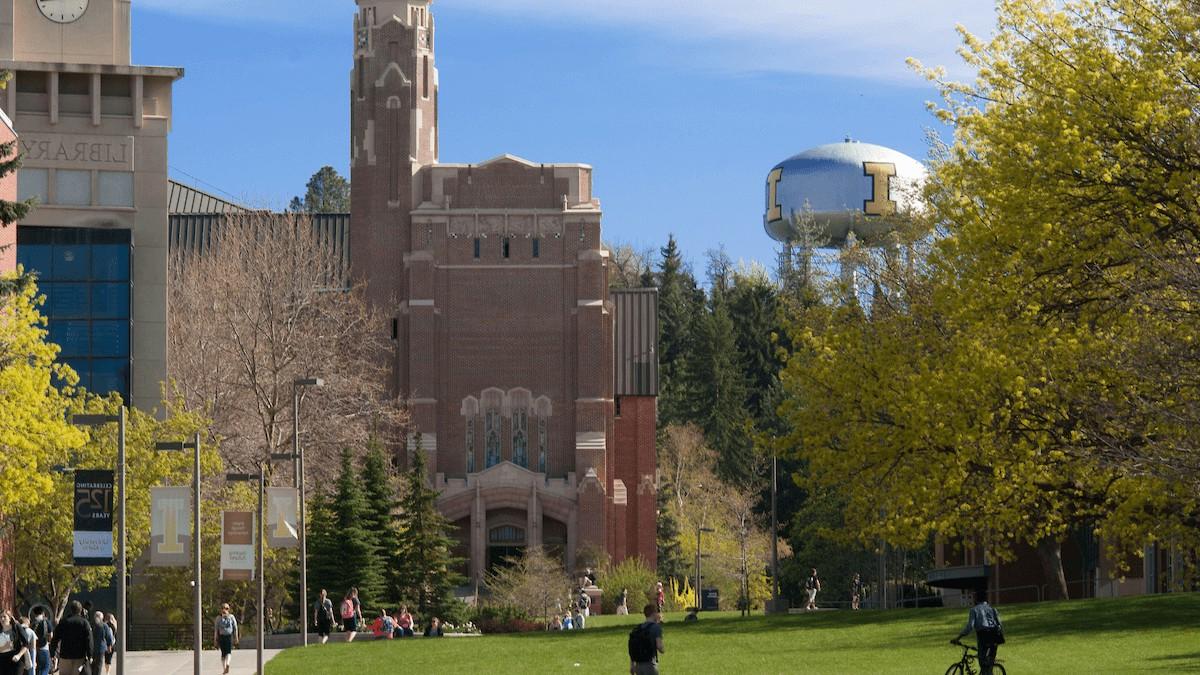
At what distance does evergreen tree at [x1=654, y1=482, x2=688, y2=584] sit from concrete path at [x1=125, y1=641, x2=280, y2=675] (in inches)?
2120

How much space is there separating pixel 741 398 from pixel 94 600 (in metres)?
63.2

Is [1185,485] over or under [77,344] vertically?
under

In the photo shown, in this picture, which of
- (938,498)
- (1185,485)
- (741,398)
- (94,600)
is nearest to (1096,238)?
(1185,485)

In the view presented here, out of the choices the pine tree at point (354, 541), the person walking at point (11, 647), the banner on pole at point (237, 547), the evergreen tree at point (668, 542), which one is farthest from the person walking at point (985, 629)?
the evergreen tree at point (668, 542)

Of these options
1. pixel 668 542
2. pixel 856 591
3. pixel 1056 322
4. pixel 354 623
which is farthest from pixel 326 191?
pixel 1056 322

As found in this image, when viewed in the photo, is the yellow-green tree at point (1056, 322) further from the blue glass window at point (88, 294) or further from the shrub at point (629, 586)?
the shrub at point (629, 586)

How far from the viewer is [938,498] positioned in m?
39.7

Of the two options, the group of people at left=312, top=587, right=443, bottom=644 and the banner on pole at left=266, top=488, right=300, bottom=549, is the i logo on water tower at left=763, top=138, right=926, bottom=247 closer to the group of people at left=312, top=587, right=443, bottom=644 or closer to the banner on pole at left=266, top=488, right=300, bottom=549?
the group of people at left=312, top=587, right=443, bottom=644

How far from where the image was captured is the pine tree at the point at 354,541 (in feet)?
212

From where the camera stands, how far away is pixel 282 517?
1751 inches

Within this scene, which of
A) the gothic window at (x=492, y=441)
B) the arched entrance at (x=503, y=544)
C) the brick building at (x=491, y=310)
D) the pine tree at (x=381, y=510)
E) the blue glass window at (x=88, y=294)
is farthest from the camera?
the gothic window at (x=492, y=441)

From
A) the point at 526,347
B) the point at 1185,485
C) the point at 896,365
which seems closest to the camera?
the point at 1185,485

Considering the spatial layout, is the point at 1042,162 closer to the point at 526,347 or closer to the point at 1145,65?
the point at 1145,65

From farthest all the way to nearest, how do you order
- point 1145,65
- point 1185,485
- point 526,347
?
1. point 526,347
2. point 1145,65
3. point 1185,485
